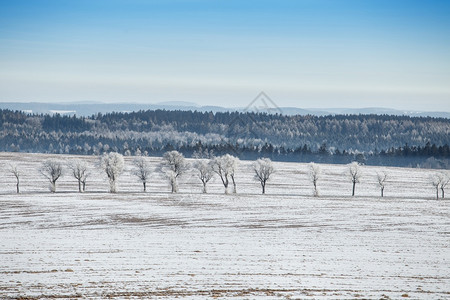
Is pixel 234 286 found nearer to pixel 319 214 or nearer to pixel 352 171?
pixel 319 214

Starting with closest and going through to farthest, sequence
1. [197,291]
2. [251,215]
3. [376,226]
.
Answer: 1. [197,291]
2. [376,226]
3. [251,215]

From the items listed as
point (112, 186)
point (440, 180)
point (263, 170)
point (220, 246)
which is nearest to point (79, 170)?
point (112, 186)

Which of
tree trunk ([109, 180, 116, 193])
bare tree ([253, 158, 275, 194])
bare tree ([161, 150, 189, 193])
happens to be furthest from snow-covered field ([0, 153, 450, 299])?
bare tree ([253, 158, 275, 194])

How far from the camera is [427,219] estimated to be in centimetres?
5969

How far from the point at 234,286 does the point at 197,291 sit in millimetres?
2414

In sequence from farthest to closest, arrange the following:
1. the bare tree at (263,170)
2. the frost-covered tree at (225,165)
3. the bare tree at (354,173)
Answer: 1. the bare tree at (354,173)
2. the bare tree at (263,170)
3. the frost-covered tree at (225,165)

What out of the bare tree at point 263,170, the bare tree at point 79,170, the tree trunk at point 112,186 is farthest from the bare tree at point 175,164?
the bare tree at point 79,170

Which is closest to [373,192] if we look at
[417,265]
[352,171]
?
[352,171]

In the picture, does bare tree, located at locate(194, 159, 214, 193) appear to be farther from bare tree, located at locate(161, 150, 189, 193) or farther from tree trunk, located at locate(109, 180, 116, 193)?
tree trunk, located at locate(109, 180, 116, 193)

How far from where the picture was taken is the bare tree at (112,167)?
87625 millimetres

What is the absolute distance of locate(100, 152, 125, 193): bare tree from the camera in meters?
87.6

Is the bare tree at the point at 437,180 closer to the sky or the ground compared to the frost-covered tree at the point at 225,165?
closer to the ground

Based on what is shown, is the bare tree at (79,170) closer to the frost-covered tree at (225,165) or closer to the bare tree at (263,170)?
the frost-covered tree at (225,165)

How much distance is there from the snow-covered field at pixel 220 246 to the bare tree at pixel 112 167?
4.35 m
